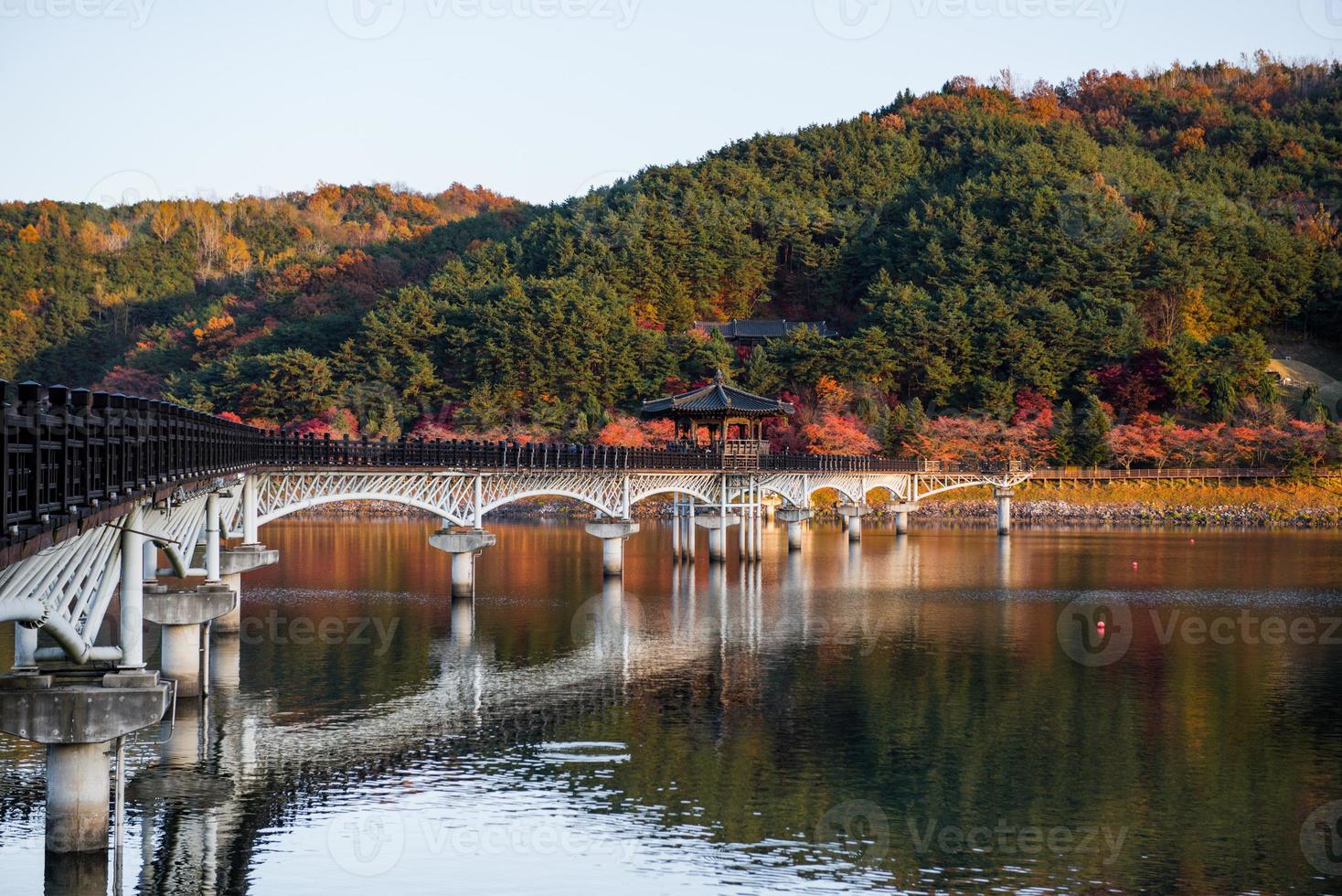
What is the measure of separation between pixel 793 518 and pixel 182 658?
2013 inches

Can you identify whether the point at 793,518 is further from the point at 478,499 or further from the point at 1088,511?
the point at 1088,511

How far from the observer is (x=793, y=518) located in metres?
79.0

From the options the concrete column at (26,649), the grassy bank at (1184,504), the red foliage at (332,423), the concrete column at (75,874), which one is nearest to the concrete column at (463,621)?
the concrete column at (75,874)

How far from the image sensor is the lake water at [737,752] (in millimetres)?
21328

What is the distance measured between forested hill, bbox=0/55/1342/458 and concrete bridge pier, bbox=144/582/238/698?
7773cm

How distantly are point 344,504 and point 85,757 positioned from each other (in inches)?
4041

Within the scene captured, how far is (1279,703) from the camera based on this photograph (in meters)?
33.8

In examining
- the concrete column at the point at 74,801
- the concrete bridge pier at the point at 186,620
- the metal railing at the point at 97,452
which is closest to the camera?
the metal railing at the point at 97,452

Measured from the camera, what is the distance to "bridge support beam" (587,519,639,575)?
199 ft

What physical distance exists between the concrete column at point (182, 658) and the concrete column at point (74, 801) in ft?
41.2

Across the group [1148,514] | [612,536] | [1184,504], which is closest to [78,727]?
[612,536]

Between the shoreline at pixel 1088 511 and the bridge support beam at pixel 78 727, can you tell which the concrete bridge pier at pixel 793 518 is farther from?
the bridge support beam at pixel 78 727

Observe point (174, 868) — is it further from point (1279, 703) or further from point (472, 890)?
point (1279, 703)

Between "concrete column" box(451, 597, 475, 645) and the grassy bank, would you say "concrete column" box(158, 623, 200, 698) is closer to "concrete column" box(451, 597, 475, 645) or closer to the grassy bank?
"concrete column" box(451, 597, 475, 645)
